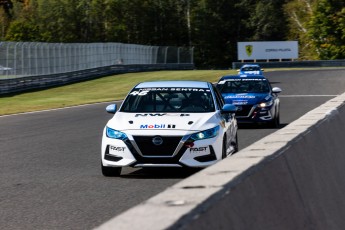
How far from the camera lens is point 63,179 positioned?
12.1 meters

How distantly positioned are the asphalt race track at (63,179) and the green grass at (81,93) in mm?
11566

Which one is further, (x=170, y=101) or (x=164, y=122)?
(x=170, y=101)

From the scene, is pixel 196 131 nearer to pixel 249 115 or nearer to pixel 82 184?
pixel 82 184

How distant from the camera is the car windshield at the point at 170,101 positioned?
42.6 ft

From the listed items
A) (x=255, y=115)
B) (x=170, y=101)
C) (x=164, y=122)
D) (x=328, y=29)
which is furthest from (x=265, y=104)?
(x=328, y=29)

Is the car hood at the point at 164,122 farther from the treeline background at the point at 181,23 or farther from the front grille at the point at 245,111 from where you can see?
the treeline background at the point at 181,23

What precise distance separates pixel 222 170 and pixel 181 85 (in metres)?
8.99

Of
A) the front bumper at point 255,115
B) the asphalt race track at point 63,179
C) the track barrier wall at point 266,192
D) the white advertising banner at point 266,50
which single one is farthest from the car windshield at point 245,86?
the white advertising banner at point 266,50

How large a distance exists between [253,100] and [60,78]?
3528 cm

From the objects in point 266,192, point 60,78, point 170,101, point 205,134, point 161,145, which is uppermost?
point 266,192

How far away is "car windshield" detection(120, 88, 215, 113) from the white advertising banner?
89875mm

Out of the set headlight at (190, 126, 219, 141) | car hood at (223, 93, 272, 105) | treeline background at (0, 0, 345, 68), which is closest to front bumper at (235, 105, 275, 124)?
car hood at (223, 93, 272, 105)

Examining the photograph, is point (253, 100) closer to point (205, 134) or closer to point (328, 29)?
point (205, 134)

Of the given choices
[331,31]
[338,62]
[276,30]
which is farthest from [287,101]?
[276,30]
